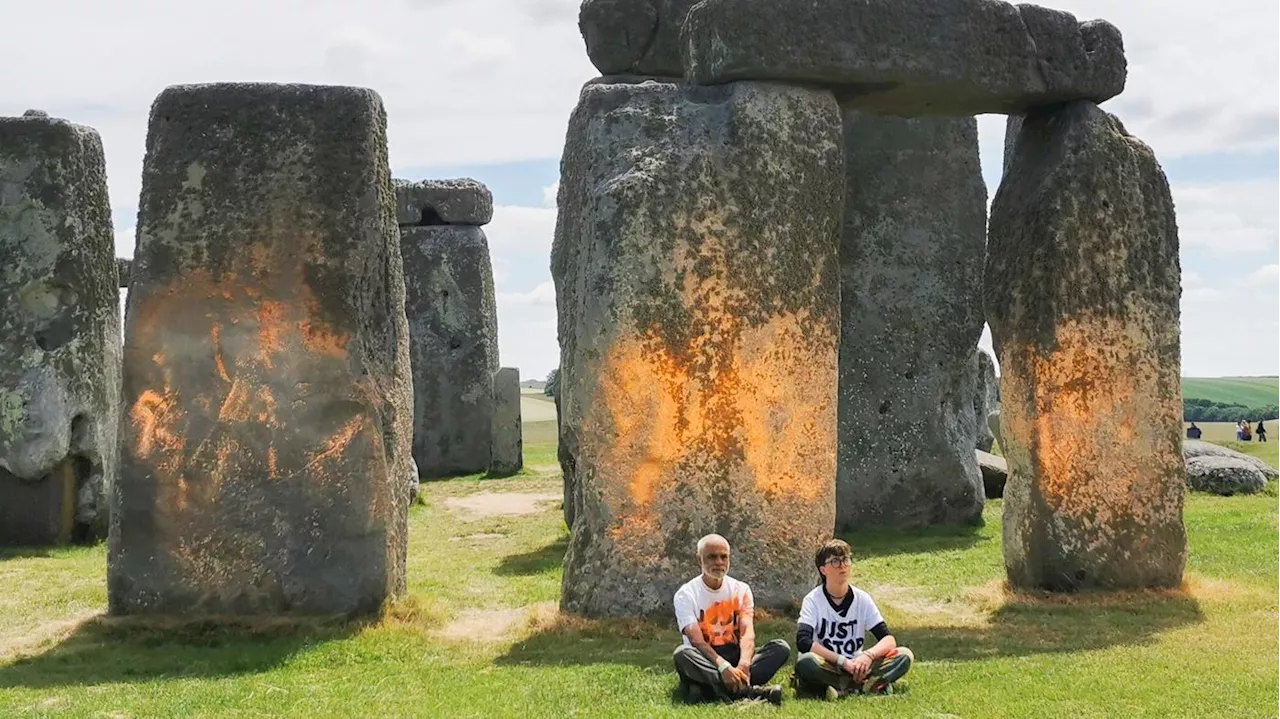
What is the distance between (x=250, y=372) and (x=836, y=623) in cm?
399

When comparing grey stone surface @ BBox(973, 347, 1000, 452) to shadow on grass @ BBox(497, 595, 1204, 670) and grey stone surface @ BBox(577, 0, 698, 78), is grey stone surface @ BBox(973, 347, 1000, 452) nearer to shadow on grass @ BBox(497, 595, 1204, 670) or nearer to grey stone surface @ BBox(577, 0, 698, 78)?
grey stone surface @ BBox(577, 0, 698, 78)

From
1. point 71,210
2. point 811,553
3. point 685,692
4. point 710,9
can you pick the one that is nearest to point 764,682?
point 685,692

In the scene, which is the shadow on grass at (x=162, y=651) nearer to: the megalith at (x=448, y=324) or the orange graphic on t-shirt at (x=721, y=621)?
the orange graphic on t-shirt at (x=721, y=621)

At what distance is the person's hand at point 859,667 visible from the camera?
672 centimetres

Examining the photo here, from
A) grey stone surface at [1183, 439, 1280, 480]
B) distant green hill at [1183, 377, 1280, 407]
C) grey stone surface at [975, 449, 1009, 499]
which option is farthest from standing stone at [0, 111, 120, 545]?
distant green hill at [1183, 377, 1280, 407]

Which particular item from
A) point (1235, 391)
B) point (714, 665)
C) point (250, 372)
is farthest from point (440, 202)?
point (1235, 391)

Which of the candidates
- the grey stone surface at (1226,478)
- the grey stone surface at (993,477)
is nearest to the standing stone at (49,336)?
the grey stone surface at (993,477)

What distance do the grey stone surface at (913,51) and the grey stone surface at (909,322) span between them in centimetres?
420

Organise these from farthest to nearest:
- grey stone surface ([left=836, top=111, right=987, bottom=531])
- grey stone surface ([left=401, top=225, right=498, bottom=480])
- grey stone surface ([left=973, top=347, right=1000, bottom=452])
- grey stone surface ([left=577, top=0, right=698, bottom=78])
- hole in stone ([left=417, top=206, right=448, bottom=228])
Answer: hole in stone ([left=417, top=206, right=448, bottom=228]) → grey stone surface ([left=401, top=225, right=498, bottom=480]) → grey stone surface ([left=973, top=347, right=1000, bottom=452]) → grey stone surface ([left=836, top=111, right=987, bottom=531]) → grey stone surface ([left=577, top=0, right=698, bottom=78])

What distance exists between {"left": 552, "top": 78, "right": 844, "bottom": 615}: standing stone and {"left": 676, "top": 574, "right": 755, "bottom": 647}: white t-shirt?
5.05 ft

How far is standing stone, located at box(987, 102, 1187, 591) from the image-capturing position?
31.6 feet

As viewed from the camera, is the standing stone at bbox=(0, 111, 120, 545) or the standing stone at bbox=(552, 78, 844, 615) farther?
the standing stone at bbox=(0, 111, 120, 545)

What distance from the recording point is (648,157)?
8.62m

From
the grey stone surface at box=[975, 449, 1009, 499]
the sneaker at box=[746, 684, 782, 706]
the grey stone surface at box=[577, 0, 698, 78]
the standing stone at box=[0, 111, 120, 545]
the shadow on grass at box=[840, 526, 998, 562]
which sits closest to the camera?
the sneaker at box=[746, 684, 782, 706]
